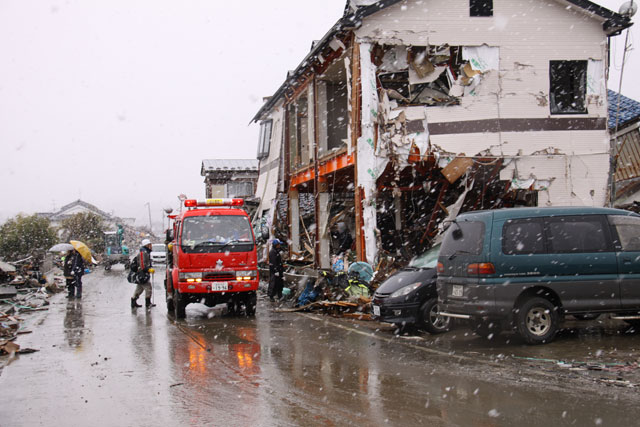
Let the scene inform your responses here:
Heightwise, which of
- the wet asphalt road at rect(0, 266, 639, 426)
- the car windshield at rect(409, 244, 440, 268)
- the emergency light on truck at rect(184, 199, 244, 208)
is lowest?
the wet asphalt road at rect(0, 266, 639, 426)

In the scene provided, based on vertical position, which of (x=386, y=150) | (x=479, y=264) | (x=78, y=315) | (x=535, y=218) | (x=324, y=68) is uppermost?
(x=324, y=68)

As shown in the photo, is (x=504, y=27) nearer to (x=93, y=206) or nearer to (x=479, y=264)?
(x=479, y=264)

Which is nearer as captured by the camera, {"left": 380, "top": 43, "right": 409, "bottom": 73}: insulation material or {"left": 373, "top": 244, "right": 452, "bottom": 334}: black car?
{"left": 373, "top": 244, "right": 452, "bottom": 334}: black car

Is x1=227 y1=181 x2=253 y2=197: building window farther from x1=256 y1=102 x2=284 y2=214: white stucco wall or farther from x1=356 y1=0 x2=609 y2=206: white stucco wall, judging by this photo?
x1=356 y1=0 x2=609 y2=206: white stucco wall

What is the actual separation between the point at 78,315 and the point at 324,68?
1078 cm

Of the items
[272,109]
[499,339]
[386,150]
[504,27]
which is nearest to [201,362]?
[499,339]

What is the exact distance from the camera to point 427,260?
10742 mm

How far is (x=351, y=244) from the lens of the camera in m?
20.9

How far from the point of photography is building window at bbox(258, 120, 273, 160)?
27658 millimetres

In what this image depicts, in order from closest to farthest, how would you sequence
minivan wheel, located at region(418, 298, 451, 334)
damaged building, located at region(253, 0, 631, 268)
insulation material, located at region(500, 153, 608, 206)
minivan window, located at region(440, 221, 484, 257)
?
minivan window, located at region(440, 221, 484, 257) → minivan wheel, located at region(418, 298, 451, 334) → damaged building, located at region(253, 0, 631, 268) → insulation material, located at region(500, 153, 608, 206)

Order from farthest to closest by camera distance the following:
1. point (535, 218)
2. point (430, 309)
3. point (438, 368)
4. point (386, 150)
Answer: point (386, 150) < point (430, 309) < point (535, 218) < point (438, 368)

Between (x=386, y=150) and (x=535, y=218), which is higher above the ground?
(x=386, y=150)

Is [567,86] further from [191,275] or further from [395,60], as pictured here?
[191,275]

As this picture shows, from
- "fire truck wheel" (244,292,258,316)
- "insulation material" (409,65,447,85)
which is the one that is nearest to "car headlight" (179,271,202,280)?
"fire truck wheel" (244,292,258,316)
